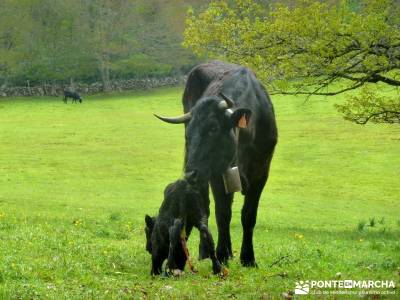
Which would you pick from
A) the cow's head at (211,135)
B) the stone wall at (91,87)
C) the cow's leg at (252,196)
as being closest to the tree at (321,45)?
the cow's leg at (252,196)

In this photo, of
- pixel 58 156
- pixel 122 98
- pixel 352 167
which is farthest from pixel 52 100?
pixel 352 167

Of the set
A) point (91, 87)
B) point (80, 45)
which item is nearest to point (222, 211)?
point (91, 87)

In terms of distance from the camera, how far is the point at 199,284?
8.23 meters

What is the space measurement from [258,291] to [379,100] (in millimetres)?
13147

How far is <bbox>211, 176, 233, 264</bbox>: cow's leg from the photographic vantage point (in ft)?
31.3

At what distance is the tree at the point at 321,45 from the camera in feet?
59.9

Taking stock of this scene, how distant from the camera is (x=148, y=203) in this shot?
24.8 meters

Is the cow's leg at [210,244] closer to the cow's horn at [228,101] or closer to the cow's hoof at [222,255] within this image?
the cow's hoof at [222,255]

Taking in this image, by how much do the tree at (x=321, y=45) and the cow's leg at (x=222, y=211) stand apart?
377 inches

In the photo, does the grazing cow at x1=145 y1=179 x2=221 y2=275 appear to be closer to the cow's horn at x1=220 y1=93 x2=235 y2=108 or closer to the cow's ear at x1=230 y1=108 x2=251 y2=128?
the cow's ear at x1=230 y1=108 x2=251 y2=128

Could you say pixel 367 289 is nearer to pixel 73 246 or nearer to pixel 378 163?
pixel 73 246

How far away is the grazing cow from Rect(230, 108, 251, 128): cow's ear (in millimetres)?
1139

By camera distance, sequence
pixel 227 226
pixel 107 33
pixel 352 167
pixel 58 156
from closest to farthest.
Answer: pixel 227 226 → pixel 352 167 → pixel 58 156 → pixel 107 33

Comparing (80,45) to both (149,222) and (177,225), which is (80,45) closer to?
(149,222)
